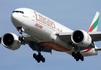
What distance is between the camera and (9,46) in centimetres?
5984

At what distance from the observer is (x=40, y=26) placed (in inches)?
2213

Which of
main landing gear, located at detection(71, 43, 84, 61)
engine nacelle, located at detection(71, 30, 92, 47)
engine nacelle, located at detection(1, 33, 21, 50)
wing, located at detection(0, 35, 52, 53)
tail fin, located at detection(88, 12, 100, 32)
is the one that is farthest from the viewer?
tail fin, located at detection(88, 12, 100, 32)

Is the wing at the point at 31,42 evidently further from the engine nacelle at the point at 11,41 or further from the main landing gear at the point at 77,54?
the main landing gear at the point at 77,54

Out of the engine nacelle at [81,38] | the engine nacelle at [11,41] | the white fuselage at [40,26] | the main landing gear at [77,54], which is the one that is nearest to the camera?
the white fuselage at [40,26]

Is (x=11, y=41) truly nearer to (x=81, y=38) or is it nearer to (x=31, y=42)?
(x=31, y=42)

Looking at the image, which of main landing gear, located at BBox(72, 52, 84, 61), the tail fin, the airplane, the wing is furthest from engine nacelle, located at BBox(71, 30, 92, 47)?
the tail fin

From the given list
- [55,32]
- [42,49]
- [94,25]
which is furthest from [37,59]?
[94,25]

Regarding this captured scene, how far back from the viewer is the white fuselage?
55594 millimetres

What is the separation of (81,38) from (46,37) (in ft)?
12.6

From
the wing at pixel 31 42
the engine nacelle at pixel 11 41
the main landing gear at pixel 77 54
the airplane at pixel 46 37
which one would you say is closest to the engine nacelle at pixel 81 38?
the airplane at pixel 46 37

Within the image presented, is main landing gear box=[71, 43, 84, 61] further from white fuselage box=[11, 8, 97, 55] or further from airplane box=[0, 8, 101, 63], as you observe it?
white fuselage box=[11, 8, 97, 55]

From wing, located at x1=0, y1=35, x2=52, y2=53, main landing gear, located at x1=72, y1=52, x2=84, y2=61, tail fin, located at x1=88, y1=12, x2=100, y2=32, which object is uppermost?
tail fin, located at x1=88, y1=12, x2=100, y2=32

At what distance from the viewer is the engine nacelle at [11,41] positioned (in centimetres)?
5938

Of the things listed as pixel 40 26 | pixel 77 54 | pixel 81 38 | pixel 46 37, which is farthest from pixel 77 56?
pixel 40 26
